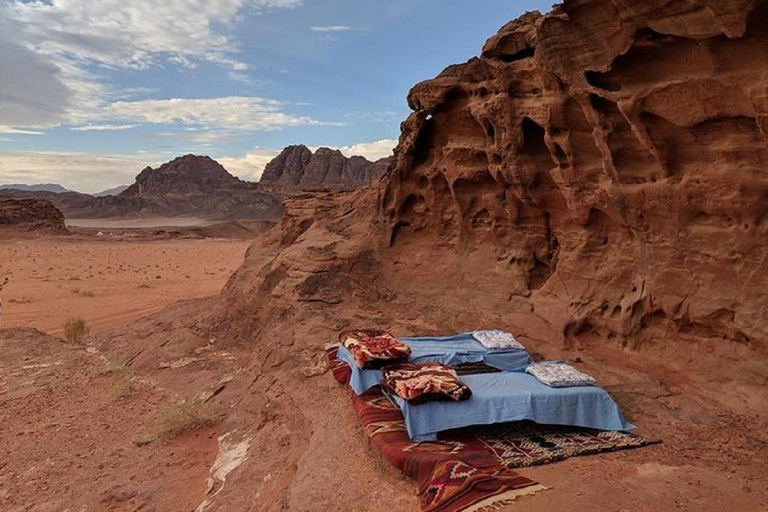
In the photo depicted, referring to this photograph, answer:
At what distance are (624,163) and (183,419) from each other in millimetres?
6189

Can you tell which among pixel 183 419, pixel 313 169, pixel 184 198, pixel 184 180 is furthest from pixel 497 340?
pixel 184 180

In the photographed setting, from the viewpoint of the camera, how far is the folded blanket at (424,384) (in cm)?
491

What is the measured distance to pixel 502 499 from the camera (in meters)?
3.83

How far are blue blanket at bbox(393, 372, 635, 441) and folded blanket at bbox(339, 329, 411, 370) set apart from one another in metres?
0.76

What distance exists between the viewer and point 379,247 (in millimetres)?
10219

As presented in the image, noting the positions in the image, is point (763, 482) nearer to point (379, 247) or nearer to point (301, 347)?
point (301, 347)

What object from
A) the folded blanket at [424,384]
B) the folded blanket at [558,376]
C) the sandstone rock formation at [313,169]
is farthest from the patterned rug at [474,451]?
the sandstone rock formation at [313,169]

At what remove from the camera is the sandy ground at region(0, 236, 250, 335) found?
16281mm

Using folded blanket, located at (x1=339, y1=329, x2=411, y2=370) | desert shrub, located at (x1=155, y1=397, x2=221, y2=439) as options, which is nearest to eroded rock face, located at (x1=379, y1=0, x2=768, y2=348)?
folded blanket, located at (x1=339, y1=329, x2=411, y2=370)

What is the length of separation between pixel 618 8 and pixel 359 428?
16.3ft

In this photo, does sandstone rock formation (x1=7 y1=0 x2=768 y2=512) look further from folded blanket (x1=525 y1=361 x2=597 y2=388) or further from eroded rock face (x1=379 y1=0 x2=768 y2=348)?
folded blanket (x1=525 y1=361 x2=597 y2=388)

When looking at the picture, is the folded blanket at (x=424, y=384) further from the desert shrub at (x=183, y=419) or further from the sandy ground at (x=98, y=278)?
the sandy ground at (x=98, y=278)

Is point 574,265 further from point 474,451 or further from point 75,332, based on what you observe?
point 75,332

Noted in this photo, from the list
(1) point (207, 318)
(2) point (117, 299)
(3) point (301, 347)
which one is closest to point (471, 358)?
(3) point (301, 347)
